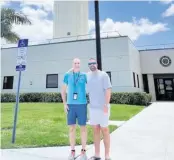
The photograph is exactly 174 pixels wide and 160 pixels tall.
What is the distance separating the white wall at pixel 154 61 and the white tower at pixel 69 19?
7.63 m

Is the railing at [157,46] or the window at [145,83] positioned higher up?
the railing at [157,46]

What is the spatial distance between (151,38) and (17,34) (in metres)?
13.2

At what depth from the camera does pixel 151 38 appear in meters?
22.0

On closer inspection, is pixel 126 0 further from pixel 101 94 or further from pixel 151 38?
pixel 101 94

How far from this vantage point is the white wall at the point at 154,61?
23.0 metres

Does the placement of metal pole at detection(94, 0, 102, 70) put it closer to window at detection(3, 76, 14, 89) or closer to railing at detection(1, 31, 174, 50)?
Answer: railing at detection(1, 31, 174, 50)

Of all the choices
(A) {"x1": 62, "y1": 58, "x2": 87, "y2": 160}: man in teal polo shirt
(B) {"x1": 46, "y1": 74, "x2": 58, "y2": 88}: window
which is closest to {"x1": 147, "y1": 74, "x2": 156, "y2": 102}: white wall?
(B) {"x1": 46, "y1": 74, "x2": 58, "y2": 88}: window

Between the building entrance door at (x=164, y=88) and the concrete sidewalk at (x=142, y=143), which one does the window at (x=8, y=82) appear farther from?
the concrete sidewalk at (x=142, y=143)

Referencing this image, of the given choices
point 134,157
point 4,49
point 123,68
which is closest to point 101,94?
point 134,157

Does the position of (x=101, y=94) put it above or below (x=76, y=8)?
below

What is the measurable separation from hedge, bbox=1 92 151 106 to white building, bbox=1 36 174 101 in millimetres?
1169

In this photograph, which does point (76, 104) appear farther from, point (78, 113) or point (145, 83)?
point (145, 83)

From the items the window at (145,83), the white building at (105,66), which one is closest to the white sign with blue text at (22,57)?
the white building at (105,66)

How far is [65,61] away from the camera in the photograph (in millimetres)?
20266
